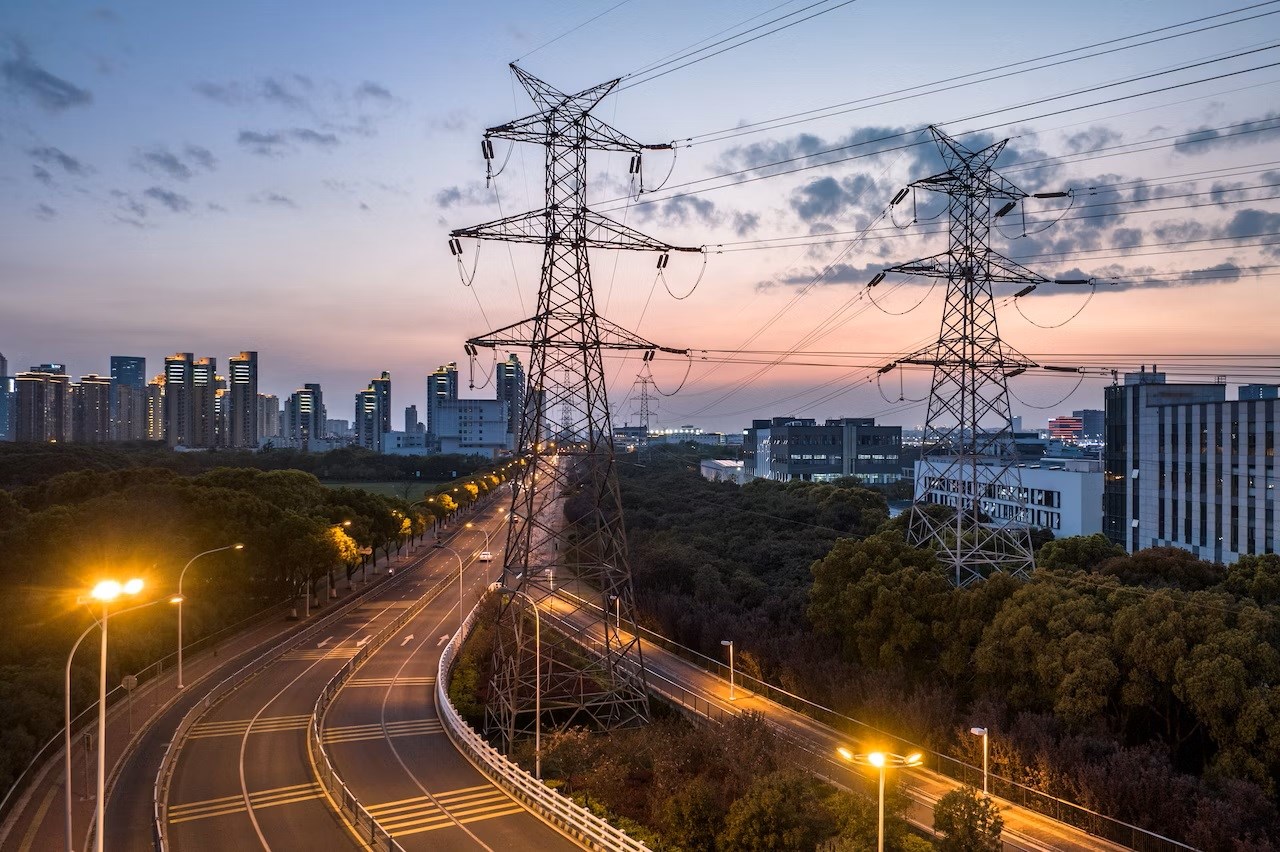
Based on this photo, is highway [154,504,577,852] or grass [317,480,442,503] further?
grass [317,480,442,503]

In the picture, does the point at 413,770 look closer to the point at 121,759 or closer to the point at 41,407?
the point at 121,759

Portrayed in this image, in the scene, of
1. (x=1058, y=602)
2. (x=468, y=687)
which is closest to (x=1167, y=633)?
(x=1058, y=602)

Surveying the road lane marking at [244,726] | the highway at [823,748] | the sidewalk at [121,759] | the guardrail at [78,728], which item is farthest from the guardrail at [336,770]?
the highway at [823,748]

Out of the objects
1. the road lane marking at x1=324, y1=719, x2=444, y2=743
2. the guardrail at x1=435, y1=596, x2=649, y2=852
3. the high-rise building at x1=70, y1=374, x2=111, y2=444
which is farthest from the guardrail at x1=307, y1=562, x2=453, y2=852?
the high-rise building at x1=70, y1=374, x2=111, y2=444

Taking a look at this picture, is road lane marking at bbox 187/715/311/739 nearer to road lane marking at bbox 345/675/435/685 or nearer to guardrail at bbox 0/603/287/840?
guardrail at bbox 0/603/287/840

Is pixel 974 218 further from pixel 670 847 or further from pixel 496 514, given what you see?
pixel 496 514

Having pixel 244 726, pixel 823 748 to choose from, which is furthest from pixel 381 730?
pixel 823 748
